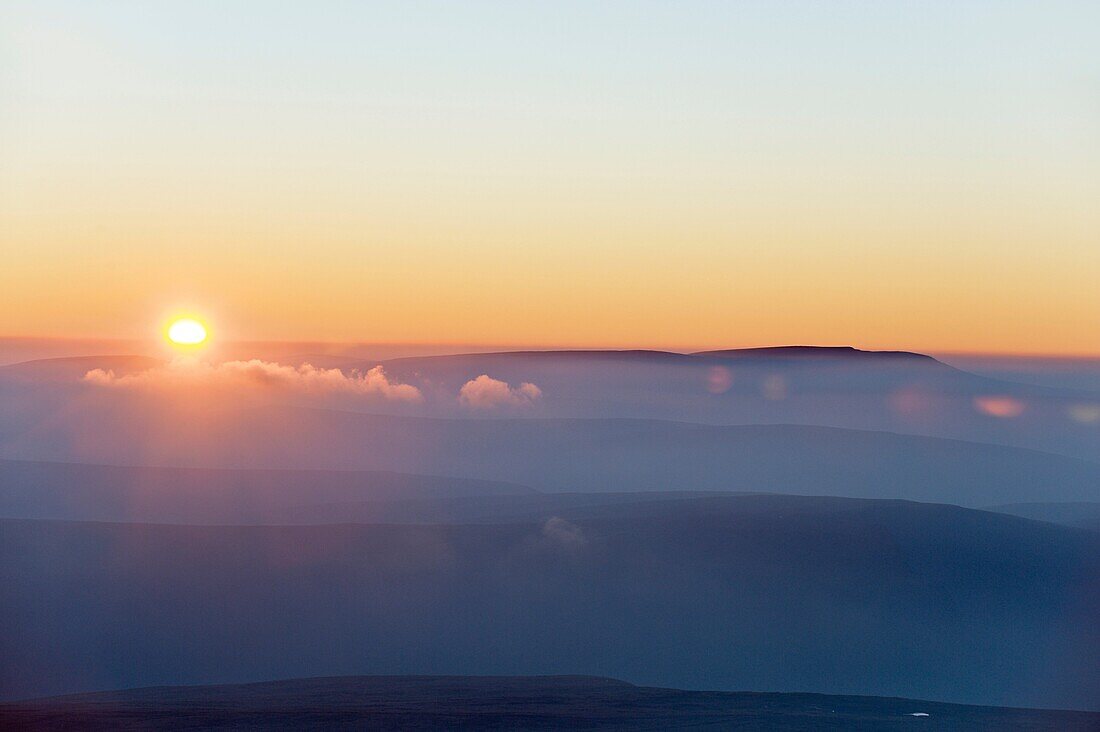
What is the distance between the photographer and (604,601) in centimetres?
13850

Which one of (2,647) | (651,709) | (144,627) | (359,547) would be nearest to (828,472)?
(359,547)

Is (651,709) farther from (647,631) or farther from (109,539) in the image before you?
(109,539)

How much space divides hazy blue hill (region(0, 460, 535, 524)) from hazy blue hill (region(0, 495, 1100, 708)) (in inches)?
266

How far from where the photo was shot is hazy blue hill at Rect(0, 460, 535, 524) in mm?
165125

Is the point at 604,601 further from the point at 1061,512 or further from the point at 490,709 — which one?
the point at 1061,512

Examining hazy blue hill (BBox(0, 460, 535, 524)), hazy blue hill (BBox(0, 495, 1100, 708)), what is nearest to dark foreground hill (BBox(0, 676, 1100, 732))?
hazy blue hill (BBox(0, 495, 1100, 708))

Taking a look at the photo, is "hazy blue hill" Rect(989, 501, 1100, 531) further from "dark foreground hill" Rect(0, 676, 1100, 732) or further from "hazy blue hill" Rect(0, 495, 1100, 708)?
"dark foreground hill" Rect(0, 676, 1100, 732)

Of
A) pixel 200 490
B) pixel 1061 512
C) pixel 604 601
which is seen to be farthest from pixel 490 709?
pixel 1061 512

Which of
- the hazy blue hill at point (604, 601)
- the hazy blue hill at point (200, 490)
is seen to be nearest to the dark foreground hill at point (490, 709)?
the hazy blue hill at point (604, 601)

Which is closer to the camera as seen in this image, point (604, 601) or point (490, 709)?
point (490, 709)

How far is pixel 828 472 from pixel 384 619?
90539 mm

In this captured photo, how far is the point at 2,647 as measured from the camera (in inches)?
4198

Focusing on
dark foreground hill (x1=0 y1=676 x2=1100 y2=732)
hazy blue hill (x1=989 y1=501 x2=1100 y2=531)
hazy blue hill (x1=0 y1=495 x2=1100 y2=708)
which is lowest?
dark foreground hill (x1=0 y1=676 x2=1100 y2=732)

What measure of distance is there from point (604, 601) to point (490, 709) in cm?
4685
